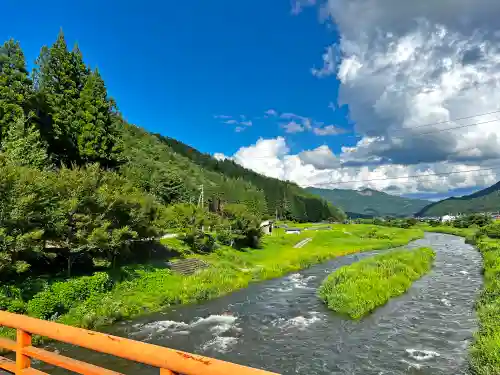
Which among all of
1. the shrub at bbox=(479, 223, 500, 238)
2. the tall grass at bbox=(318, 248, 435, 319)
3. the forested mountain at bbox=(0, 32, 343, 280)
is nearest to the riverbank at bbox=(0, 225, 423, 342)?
the forested mountain at bbox=(0, 32, 343, 280)

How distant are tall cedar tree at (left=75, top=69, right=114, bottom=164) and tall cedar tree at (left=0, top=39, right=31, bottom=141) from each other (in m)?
7.55

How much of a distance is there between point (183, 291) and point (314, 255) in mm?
35852

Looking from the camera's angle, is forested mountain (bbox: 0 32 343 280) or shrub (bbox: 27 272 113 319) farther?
forested mountain (bbox: 0 32 343 280)

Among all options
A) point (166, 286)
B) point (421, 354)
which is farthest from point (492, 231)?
point (166, 286)

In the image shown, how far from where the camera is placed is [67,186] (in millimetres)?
33500

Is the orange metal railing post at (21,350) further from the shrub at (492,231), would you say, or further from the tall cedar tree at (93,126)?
the shrub at (492,231)

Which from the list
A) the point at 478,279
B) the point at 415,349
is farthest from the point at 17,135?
the point at 478,279

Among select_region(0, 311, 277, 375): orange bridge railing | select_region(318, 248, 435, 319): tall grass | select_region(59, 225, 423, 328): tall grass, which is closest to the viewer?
select_region(0, 311, 277, 375): orange bridge railing

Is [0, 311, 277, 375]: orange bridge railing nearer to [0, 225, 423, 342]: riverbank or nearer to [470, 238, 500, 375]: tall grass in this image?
[470, 238, 500, 375]: tall grass

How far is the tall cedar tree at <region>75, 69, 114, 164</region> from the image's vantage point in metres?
55.3

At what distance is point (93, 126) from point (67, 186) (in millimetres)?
24899

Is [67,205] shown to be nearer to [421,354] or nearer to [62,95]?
[421,354]

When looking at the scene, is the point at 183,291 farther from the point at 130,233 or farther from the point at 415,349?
the point at 415,349

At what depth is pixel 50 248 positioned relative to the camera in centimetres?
3534
